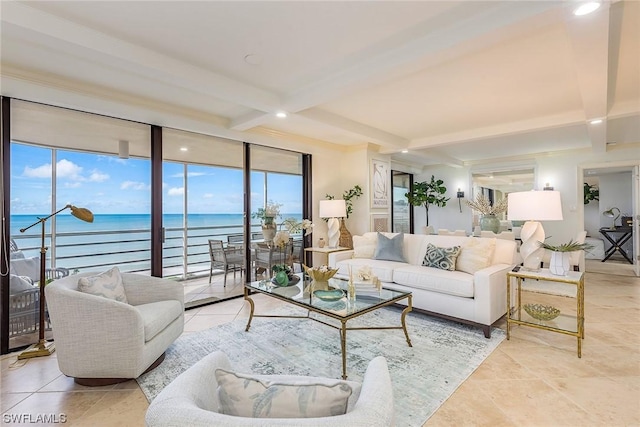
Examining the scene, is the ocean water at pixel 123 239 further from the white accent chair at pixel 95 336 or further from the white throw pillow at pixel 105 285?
the white accent chair at pixel 95 336

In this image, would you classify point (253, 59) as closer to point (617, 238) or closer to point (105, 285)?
point (105, 285)

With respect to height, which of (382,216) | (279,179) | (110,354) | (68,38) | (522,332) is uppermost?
(68,38)

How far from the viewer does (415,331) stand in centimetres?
310

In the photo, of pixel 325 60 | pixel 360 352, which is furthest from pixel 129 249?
pixel 325 60

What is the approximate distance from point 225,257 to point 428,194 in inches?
236

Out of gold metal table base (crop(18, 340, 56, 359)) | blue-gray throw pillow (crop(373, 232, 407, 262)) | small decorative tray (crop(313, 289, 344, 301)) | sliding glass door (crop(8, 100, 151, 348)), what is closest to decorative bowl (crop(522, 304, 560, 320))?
blue-gray throw pillow (crop(373, 232, 407, 262))

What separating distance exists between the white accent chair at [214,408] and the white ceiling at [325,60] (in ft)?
6.83

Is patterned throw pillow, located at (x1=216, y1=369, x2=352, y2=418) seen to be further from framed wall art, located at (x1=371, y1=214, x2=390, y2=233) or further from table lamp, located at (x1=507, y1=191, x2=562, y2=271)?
framed wall art, located at (x1=371, y1=214, x2=390, y2=233)

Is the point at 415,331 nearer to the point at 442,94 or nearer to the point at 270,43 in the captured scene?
the point at 442,94

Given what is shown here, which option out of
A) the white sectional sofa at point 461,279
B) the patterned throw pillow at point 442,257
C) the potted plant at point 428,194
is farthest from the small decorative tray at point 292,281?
the potted plant at point 428,194

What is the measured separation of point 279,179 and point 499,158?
558 centimetres

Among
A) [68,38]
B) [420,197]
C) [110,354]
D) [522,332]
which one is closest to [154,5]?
[68,38]

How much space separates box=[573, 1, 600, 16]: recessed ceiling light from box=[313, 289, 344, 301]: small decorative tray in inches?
99.8

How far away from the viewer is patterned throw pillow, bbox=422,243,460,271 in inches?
139
